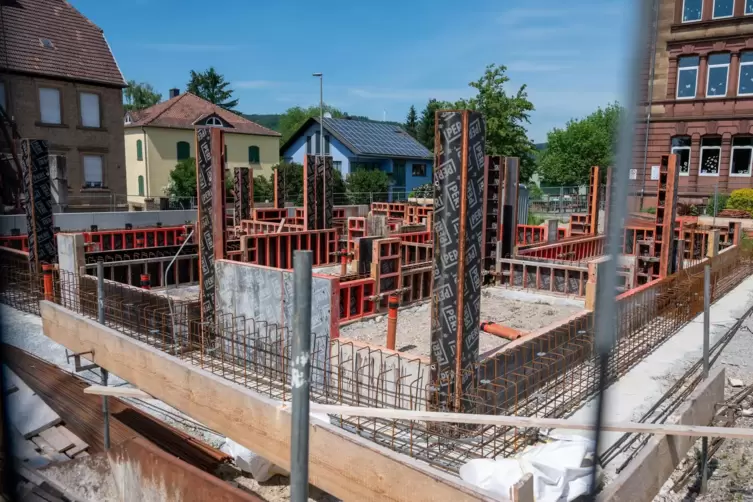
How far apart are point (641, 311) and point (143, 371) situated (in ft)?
24.2

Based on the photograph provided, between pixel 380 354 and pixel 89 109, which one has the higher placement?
pixel 89 109

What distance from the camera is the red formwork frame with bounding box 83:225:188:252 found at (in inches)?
616

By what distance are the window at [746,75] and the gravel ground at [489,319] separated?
55.5 feet

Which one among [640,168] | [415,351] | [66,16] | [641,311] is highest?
[66,16]

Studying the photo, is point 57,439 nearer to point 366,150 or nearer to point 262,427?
point 262,427

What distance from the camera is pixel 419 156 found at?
4259cm

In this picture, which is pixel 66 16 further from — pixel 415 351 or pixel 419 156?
pixel 419 156

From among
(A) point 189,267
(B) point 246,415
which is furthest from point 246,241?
(B) point 246,415

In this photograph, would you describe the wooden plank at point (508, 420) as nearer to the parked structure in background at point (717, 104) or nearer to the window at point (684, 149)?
the parked structure in background at point (717, 104)

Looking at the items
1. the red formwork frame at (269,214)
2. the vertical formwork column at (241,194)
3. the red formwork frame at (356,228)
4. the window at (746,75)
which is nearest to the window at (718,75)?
the window at (746,75)

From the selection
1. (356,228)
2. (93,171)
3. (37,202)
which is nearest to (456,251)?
(37,202)

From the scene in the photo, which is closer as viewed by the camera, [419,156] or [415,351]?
[415,351]

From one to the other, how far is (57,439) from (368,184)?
31.2 m

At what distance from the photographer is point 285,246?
15109 mm
